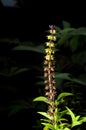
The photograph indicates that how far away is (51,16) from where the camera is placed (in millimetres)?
4203

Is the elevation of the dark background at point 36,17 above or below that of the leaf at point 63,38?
above

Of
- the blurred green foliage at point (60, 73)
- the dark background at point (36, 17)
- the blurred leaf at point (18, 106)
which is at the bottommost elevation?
the blurred leaf at point (18, 106)

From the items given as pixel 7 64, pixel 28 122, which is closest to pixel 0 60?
pixel 7 64

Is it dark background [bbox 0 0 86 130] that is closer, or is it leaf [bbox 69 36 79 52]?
leaf [bbox 69 36 79 52]

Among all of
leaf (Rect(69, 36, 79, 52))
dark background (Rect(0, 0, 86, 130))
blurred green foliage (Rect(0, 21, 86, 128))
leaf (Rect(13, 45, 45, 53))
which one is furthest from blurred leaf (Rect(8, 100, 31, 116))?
dark background (Rect(0, 0, 86, 130))

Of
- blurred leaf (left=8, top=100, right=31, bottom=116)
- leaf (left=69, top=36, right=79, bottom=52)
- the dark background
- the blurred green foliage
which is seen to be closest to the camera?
the blurred green foliage

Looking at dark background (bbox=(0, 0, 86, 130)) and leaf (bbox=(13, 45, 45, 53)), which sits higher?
dark background (bbox=(0, 0, 86, 130))

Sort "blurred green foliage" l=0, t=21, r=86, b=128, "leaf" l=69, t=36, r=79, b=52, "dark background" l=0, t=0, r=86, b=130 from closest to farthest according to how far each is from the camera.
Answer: "blurred green foliage" l=0, t=21, r=86, b=128 → "leaf" l=69, t=36, r=79, b=52 → "dark background" l=0, t=0, r=86, b=130

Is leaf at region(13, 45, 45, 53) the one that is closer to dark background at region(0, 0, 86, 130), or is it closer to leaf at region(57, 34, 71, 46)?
Result: leaf at region(57, 34, 71, 46)

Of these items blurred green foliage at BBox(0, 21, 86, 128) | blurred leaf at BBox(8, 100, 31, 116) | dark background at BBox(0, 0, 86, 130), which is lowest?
blurred leaf at BBox(8, 100, 31, 116)

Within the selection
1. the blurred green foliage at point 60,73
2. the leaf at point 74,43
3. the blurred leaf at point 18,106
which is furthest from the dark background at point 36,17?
the blurred leaf at point 18,106

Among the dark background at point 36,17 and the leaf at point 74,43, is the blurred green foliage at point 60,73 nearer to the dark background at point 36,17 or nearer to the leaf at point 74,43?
the leaf at point 74,43

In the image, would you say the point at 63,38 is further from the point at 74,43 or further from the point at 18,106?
the point at 18,106

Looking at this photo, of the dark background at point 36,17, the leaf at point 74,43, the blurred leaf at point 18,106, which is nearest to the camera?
the blurred leaf at point 18,106
